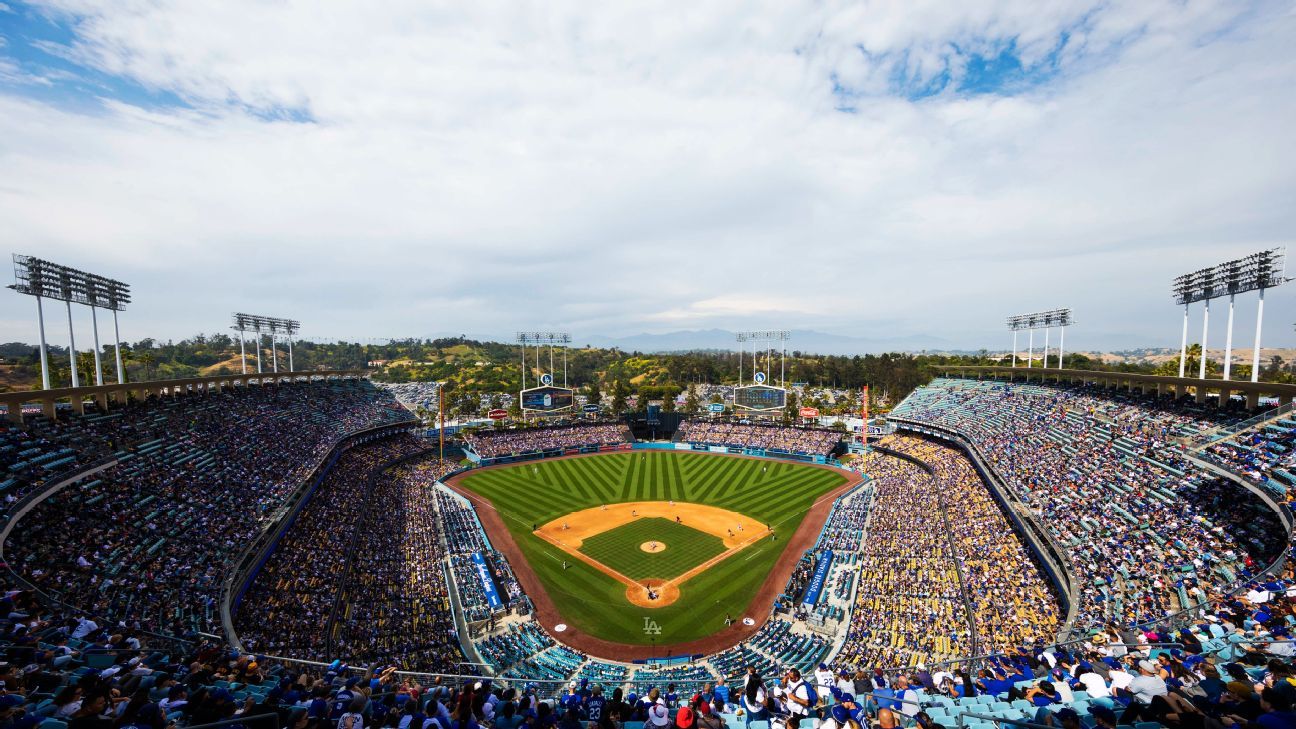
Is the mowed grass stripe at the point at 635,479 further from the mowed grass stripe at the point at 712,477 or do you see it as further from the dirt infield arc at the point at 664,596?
the dirt infield arc at the point at 664,596

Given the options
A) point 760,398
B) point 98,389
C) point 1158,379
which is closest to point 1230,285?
point 1158,379

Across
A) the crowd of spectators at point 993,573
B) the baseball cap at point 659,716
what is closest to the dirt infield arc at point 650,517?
the crowd of spectators at point 993,573

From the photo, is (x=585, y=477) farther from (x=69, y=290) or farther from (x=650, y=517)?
Result: (x=69, y=290)

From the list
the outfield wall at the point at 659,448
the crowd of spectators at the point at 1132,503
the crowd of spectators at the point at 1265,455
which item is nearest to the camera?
the crowd of spectators at the point at 1265,455

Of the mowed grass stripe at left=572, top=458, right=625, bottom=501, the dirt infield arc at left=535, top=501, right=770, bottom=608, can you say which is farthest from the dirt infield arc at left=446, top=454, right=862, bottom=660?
the mowed grass stripe at left=572, top=458, right=625, bottom=501

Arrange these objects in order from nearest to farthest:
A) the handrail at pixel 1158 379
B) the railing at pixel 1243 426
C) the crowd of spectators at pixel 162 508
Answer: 1. the crowd of spectators at pixel 162 508
2. the railing at pixel 1243 426
3. the handrail at pixel 1158 379

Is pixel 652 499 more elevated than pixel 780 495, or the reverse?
pixel 780 495

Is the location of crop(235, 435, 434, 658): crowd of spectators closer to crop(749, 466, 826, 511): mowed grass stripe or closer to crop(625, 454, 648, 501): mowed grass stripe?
crop(625, 454, 648, 501): mowed grass stripe
